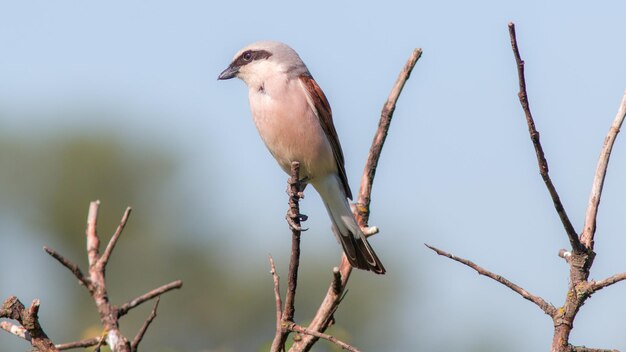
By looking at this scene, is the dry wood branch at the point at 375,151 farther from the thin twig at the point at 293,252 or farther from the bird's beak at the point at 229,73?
the bird's beak at the point at 229,73

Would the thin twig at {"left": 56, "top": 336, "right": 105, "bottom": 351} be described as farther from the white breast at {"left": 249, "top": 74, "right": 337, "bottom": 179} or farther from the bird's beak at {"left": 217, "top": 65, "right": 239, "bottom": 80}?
the bird's beak at {"left": 217, "top": 65, "right": 239, "bottom": 80}

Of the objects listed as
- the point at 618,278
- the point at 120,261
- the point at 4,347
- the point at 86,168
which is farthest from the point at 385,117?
the point at 86,168

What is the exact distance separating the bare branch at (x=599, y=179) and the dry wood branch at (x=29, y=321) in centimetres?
158

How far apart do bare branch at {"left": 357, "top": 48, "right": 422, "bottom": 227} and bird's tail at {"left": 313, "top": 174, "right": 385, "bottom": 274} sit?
0.90 feet

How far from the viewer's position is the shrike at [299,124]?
5.12 metres

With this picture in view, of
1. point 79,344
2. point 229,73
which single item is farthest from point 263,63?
point 79,344

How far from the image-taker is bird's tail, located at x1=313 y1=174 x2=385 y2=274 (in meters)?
4.79

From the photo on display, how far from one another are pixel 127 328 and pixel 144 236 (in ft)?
33.3

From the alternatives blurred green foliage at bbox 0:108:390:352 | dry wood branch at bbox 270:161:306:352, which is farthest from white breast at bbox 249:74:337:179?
blurred green foliage at bbox 0:108:390:352

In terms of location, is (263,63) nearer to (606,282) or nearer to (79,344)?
(79,344)

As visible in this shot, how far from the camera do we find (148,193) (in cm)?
3077

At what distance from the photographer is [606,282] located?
104 inches

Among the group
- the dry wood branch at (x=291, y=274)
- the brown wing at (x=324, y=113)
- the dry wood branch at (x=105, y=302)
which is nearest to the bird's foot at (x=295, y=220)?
the dry wood branch at (x=291, y=274)

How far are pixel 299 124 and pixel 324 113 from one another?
0.26 meters
